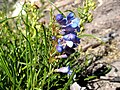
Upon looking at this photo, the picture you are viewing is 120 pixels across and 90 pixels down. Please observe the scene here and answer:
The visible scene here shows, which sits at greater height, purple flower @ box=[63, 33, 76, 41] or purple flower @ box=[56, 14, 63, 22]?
purple flower @ box=[56, 14, 63, 22]

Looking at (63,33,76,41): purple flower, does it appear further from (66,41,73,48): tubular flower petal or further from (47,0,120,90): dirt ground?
(47,0,120,90): dirt ground

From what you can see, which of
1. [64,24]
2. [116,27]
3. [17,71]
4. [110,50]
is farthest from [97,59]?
[64,24]

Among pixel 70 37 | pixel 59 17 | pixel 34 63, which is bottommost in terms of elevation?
pixel 34 63

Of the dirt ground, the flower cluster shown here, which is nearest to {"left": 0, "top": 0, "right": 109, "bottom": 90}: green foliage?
the flower cluster

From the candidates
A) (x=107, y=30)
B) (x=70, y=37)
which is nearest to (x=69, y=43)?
(x=70, y=37)

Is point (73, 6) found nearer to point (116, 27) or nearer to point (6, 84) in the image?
point (116, 27)

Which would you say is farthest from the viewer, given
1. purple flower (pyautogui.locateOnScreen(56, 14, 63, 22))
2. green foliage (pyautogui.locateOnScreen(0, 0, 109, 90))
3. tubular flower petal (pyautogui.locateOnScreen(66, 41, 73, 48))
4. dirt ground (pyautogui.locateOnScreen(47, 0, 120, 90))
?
dirt ground (pyautogui.locateOnScreen(47, 0, 120, 90))

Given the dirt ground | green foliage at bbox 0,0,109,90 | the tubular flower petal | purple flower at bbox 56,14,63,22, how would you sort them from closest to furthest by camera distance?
purple flower at bbox 56,14,63,22, the tubular flower petal, green foliage at bbox 0,0,109,90, the dirt ground

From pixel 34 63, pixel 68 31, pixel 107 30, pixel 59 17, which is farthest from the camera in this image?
pixel 107 30

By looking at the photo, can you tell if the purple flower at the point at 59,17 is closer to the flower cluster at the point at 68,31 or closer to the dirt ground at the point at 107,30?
the flower cluster at the point at 68,31

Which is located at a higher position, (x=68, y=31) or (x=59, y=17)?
(x=59, y=17)

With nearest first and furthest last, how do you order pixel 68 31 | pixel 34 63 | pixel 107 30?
pixel 68 31 → pixel 34 63 → pixel 107 30

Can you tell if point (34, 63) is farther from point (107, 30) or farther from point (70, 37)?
point (107, 30)
